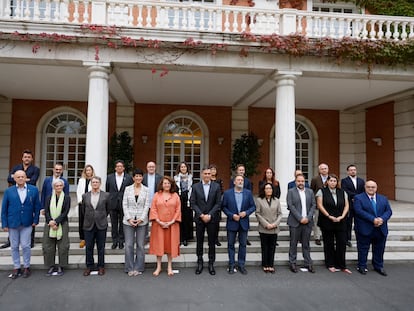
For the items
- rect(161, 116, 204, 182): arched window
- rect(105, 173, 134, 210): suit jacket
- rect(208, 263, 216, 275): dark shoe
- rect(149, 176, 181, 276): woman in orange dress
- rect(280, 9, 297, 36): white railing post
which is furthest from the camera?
rect(161, 116, 204, 182): arched window

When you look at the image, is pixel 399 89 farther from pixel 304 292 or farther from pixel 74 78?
pixel 74 78

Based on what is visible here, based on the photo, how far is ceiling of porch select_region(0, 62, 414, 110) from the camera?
286 inches

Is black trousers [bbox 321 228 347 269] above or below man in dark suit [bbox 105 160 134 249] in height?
below

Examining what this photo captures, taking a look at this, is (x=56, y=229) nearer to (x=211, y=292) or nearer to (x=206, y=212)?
(x=206, y=212)

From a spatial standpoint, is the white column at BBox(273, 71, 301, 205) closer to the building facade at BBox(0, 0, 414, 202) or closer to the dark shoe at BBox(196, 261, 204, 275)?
the building facade at BBox(0, 0, 414, 202)

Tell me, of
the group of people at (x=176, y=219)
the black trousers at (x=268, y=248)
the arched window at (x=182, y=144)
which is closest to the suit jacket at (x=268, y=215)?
the group of people at (x=176, y=219)

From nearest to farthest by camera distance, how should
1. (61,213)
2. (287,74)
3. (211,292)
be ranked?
(211,292) < (61,213) < (287,74)

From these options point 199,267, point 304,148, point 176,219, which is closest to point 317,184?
point 199,267

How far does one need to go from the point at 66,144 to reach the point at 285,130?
857 cm

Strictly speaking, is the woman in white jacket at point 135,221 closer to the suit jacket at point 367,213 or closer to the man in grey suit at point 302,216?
the man in grey suit at point 302,216

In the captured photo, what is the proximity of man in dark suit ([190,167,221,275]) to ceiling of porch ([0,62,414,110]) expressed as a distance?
3551mm

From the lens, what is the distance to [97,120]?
6.30m

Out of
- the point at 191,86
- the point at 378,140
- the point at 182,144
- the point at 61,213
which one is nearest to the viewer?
the point at 61,213

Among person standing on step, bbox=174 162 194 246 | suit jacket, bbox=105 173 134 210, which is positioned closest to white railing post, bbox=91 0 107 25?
suit jacket, bbox=105 173 134 210
